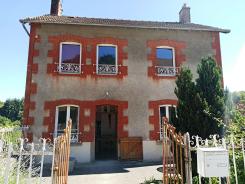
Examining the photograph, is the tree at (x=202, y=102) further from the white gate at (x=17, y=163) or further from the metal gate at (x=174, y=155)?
the white gate at (x=17, y=163)

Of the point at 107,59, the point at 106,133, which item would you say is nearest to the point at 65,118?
the point at 107,59

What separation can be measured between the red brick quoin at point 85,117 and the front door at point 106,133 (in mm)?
1758

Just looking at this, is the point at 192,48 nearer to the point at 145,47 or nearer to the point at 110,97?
the point at 145,47

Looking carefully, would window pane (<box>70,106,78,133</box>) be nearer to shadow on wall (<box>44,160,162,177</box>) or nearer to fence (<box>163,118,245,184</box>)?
shadow on wall (<box>44,160,162,177</box>)

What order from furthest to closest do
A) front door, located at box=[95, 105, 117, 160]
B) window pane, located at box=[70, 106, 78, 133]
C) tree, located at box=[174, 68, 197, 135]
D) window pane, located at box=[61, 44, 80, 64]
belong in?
front door, located at box=[95, 105, 117, 160], window pane, located at box=[61, 44, 80, 64], window pane, located at box=[70, 106, 78, 133], tree, located at box=[174, 68, 197, 135]

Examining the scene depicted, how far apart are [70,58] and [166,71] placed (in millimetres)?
5217

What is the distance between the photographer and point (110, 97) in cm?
1275

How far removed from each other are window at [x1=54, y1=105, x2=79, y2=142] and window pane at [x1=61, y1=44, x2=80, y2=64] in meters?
2.44

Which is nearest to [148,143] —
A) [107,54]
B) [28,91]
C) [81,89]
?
[81,89]

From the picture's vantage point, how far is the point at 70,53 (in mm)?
13125

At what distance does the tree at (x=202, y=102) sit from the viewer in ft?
24.9

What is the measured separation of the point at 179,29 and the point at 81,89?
6.45 meters

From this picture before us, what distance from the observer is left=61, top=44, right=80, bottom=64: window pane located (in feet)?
42.8

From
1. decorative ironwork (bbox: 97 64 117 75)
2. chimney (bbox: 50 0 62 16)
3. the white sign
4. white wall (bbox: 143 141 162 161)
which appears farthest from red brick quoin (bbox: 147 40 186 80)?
the white sign
